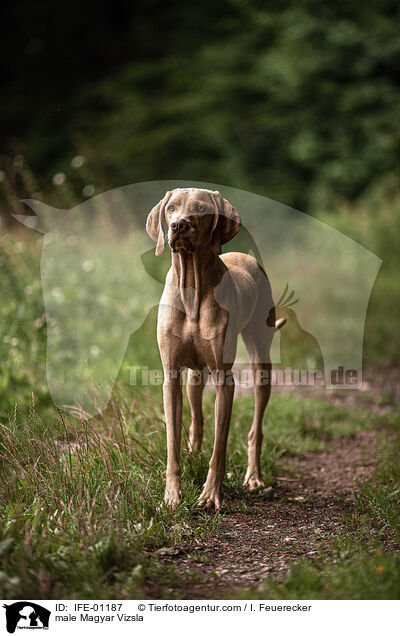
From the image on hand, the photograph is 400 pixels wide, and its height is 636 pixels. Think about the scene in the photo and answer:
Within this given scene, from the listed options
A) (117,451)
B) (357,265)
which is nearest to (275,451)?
(117,451)

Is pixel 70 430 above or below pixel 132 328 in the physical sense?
below

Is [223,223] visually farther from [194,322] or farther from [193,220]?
[194,322]

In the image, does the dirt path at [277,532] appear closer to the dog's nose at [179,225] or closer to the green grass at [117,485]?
the green grass at [117,485]

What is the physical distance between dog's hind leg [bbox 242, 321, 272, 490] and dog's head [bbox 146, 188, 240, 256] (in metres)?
0.80

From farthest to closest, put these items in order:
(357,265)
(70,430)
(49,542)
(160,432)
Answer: (357,265) < (160,432) < (70,430) < (49,542)

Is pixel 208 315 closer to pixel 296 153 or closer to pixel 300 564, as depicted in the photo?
pixel 300 564

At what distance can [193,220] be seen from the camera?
10.7ft

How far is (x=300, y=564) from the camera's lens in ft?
9.53

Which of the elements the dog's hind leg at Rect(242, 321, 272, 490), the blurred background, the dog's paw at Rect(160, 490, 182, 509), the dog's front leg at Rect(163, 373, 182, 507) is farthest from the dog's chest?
the blurred background

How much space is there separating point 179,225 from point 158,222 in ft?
0.82

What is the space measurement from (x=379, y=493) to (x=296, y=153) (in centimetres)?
1216
